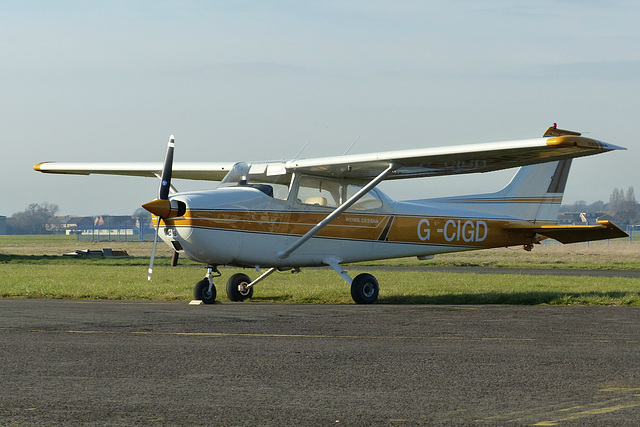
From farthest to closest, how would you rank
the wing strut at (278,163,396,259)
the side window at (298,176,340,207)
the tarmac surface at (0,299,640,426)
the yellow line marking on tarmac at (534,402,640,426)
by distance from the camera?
the side window at (298,176,340,207) → the wing strut at (278,163,396,259) → the tarmac surface at (0,299,640,426) → the yellow line marking on tarmac at (534,402,640,426)

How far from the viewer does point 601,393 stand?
5781 mm

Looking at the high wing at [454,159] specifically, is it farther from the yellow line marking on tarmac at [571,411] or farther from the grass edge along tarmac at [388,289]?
the yellow line marking on tarmac at [571,411]

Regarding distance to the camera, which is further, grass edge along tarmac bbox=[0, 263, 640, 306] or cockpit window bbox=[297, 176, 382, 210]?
cockpit window bbox=[297, 176, 382, 210]

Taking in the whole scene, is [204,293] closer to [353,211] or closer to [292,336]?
[353,211]

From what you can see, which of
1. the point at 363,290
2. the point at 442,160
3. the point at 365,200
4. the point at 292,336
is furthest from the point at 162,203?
the point at 442,160

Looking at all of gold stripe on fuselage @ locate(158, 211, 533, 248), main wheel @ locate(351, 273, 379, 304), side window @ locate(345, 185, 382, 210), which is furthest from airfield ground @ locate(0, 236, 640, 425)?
side window @ locate(345, 185, 382, 210)

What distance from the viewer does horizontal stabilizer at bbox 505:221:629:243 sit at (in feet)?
48.3

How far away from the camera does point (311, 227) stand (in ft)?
49.2

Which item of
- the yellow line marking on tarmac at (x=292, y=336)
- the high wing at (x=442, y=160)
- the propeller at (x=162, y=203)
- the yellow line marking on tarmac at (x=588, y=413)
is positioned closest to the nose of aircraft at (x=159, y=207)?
the propeller at (x=162, y=203)

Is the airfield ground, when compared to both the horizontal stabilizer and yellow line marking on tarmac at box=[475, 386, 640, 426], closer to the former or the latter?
yellow line marking on tarmac at box=[475, 386, 640, 426]

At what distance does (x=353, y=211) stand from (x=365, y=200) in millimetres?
394

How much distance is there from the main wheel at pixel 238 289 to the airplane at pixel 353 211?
0.02m

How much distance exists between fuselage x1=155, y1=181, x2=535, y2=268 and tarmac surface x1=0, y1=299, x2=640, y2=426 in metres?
2.24

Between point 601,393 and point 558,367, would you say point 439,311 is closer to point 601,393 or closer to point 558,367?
point 558,367
